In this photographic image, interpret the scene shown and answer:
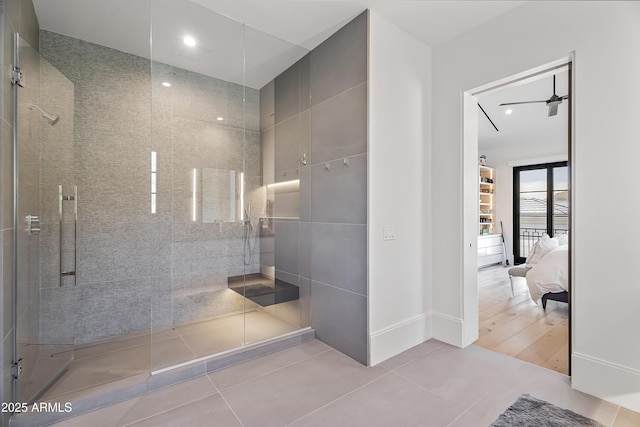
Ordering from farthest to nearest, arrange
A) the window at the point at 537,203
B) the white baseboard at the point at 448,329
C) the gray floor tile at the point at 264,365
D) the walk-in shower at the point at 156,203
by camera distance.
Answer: the window at the point at 537,203 < the white baseboard at the point at 448,329 < the walk-in shower at the point at 156,203 < the gray floor tile at the point at 264,365

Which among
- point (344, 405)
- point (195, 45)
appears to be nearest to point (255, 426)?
point (344, 405)

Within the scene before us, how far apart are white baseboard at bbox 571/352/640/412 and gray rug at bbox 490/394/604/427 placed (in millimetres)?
336

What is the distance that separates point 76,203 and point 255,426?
2405 millimetres

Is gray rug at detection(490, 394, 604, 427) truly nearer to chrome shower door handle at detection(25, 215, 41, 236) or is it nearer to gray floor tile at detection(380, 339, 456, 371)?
gray floor tile at detection(380, 339, 456, 371)

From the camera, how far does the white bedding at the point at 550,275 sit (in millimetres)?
3434

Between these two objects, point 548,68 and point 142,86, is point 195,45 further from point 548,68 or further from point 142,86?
point 548,68

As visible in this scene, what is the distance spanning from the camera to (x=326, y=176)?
9.07 feet

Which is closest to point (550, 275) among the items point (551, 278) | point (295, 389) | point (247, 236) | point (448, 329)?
point (551, 278)

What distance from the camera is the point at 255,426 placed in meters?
1.70

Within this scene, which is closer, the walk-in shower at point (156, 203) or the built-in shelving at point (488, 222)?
the walk-in shower at point (156, 203)

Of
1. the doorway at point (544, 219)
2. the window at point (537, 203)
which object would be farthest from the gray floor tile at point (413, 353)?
the window at point (537, 203)

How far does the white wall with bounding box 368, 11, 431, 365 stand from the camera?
2438mm

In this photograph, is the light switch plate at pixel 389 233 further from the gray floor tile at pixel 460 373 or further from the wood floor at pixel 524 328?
the wood floor at pixel 524 328

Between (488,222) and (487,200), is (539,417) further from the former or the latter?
(487,200)
